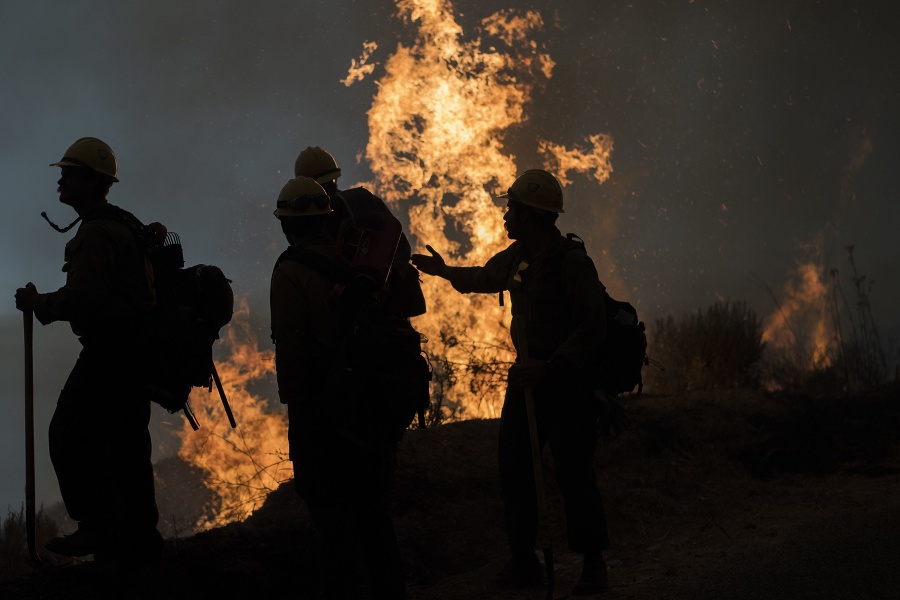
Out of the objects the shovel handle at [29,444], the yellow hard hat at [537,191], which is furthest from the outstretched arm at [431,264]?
the shovel handle at [29,444]

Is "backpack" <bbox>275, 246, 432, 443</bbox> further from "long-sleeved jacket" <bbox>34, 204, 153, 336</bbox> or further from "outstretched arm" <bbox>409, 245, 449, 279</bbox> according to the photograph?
"outstretched arm" <bbox>409, 245, 449, 279</bbox>

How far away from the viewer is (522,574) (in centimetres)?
501

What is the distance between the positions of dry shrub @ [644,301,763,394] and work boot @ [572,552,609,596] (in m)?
8.16

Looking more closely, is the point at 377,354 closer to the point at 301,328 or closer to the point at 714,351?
the point at 301,328

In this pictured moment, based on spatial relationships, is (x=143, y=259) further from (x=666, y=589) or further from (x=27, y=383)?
(x=666, y=589)

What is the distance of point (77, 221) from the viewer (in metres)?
4.62

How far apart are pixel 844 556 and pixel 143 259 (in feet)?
14.0

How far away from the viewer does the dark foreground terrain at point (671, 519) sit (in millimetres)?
4758

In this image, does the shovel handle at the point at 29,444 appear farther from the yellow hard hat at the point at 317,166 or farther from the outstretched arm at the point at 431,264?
the outstretched arm at the point at 431,264

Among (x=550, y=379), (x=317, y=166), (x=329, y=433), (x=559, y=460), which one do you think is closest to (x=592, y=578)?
(x=559, y=460)

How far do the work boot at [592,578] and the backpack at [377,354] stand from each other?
1.45m

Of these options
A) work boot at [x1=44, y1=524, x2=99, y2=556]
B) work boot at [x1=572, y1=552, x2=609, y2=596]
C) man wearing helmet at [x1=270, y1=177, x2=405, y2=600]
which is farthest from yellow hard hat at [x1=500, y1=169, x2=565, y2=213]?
work boot at [x1=44, y1=524, x2=99, y2=556]

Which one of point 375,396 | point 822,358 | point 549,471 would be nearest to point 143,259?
point 375,396

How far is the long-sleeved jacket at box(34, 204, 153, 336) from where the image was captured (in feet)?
14.1
